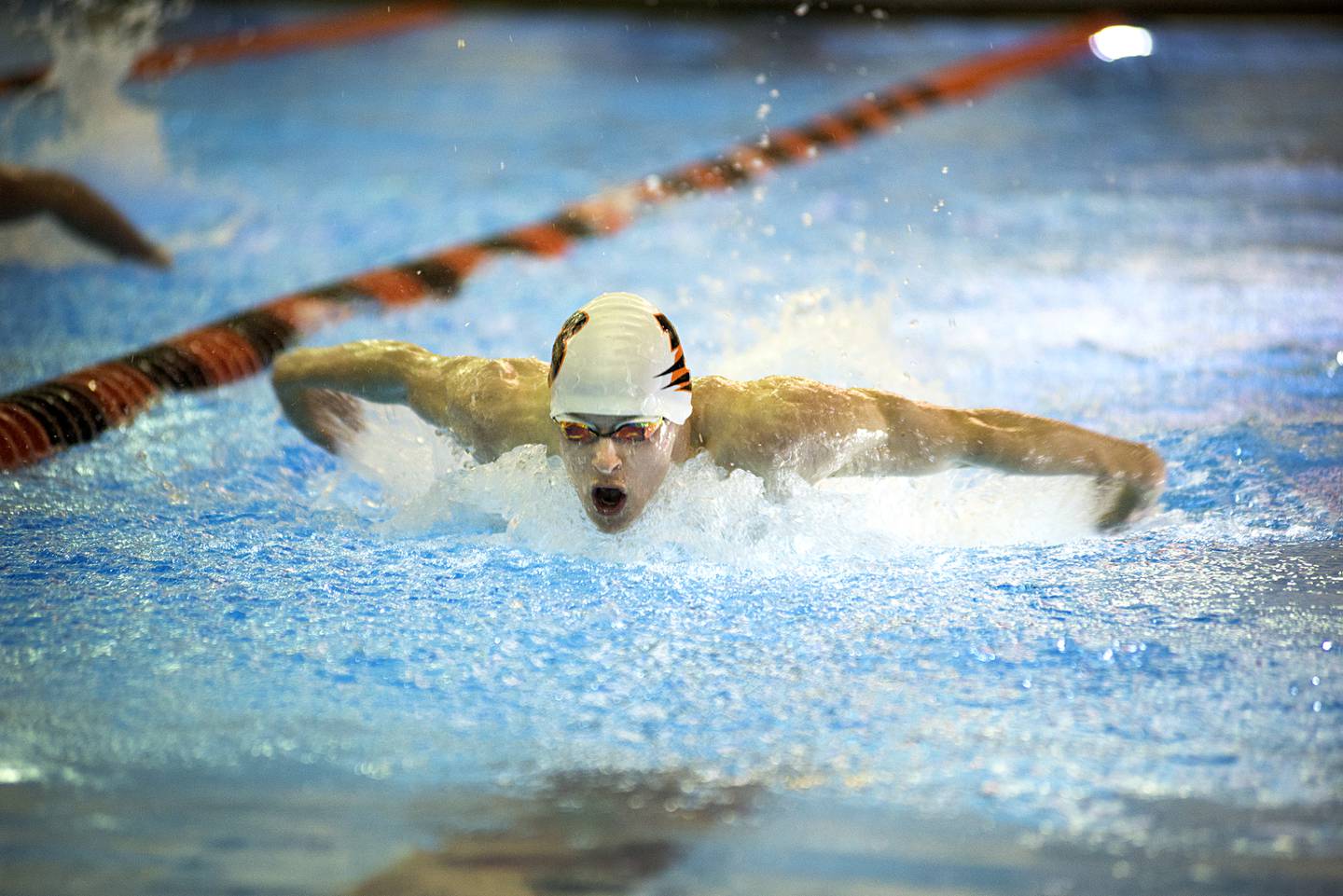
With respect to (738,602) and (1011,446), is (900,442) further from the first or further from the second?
(738,602)

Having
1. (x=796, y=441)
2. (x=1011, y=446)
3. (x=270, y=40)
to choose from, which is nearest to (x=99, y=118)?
(x=270, y=40)

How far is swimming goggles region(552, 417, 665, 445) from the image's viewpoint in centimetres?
A: 235

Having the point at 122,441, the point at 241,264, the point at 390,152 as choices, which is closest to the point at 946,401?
the point at 122,441

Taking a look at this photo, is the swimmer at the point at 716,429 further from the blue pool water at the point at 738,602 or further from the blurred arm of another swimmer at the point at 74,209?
the blurred arm of another swimmer at the point at 74,209

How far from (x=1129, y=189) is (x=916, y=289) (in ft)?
6.32

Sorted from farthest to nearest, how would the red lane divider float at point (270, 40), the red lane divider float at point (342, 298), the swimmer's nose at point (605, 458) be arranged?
the red lane divider float at point (270, 40), the red lane divider float at point (342, 298), the swimmer's nose at point (605, 458)

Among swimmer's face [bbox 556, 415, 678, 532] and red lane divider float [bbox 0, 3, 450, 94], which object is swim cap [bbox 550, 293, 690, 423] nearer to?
swimmer's face [bbox 556, 415, 678, 532]

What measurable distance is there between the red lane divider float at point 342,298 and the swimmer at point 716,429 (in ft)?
3.62

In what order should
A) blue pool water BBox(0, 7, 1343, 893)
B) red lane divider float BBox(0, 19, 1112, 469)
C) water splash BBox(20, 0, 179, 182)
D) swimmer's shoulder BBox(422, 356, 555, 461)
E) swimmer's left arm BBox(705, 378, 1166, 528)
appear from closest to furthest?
blue pool water BBox(0, 7, 1343, 893)
swimmer's left arm BBox(705, 378, 1166, 528)
swimmer's shoulder BBox(422, 356, 555, 461)
red lane divider float BBox(0, 19, 1112, 469)
water splash BBox(20, 0, 179, 182)

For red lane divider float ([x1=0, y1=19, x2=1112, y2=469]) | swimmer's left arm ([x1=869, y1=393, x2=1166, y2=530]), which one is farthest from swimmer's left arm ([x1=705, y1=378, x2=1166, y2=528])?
red lane divider float ([x1=0, y1=19, x2=1112, y2=469])

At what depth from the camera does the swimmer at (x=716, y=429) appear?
236 centimetres

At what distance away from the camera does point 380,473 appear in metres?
2.98

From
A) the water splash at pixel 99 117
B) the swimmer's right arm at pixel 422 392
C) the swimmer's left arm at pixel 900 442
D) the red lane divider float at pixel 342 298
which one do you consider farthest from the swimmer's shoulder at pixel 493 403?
the water splash at pixel 99 117

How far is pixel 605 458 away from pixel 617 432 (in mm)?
53
